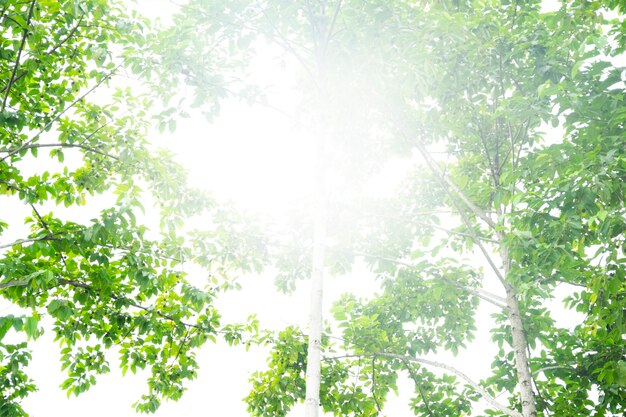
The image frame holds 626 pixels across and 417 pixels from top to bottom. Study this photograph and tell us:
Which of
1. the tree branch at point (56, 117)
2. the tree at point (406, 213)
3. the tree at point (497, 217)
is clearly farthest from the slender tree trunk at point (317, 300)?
the tree branch at point (56, 117)

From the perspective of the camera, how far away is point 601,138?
20.1ft

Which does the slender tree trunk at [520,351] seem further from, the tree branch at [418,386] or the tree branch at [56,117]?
the tree branch at [56,117]

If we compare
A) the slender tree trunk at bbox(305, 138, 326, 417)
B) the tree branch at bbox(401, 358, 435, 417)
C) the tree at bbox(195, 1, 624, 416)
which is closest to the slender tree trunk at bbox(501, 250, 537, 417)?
the tree at bbox(195, 1, 624, 416)

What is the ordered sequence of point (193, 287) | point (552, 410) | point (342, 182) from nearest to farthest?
point (193, 287) < point (552, 410) < point (342, 182)

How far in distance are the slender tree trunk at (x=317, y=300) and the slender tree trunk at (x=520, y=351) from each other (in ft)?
9.63

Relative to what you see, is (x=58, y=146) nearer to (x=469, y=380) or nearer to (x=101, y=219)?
(x=101, y=219)

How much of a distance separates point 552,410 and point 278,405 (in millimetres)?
4525

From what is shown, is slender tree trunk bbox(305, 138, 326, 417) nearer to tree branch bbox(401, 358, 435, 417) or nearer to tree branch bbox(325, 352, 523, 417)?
tree branch bbox(325, 352, 523, 417)

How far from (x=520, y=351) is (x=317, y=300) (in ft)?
12.3

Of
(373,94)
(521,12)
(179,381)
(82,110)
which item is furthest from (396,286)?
(82,110)

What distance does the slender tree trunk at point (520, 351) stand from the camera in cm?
712

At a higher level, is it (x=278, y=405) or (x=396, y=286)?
(x=396, y=286)

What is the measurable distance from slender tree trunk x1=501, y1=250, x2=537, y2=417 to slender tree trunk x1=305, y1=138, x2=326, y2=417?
2.94 meters

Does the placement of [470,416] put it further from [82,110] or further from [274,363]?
[82,110]
